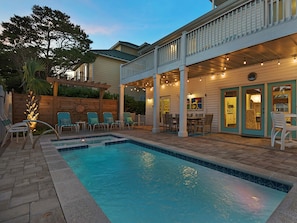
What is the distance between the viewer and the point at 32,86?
23.1ft

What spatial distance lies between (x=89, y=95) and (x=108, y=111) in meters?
1.54

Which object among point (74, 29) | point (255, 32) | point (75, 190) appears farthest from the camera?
point (74, 29)

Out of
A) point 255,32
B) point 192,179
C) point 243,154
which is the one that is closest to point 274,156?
point 243,154

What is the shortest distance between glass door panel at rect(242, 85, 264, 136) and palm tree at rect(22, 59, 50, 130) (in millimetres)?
9053

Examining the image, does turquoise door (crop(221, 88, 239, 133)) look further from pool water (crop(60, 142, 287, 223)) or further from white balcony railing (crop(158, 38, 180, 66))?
pool water (crop(60, 142, 287, 223))

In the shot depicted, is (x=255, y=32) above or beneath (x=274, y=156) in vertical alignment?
above

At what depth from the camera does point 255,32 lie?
4.58m

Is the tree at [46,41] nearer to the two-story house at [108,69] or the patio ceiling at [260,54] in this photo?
the two-story house at [108,69]

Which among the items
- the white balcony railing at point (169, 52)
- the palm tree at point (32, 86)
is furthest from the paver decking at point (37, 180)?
the white balcony railing at point (169, 52)

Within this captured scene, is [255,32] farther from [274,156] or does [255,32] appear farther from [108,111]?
[108,111]

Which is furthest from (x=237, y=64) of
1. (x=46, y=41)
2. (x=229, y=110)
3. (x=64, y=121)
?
(x=46, y=41)

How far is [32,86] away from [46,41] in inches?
310

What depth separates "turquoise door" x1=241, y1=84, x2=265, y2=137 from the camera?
22.5ft

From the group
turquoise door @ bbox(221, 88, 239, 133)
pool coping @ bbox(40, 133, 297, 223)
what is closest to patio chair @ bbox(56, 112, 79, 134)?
pool coping @ bbox(40, 133, 297, 223)
